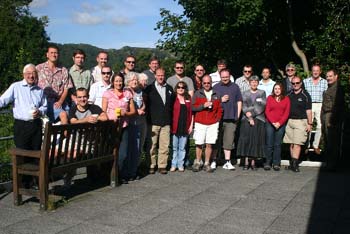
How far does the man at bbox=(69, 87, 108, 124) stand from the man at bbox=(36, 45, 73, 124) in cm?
14

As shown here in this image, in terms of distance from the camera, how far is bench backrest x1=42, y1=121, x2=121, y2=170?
19.1 ft

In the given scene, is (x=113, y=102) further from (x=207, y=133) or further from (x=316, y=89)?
(x=316, y=89)

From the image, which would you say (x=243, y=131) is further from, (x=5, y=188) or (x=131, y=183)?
(x=5, y=188)

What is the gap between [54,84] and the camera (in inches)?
283

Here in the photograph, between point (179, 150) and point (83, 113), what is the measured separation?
2212 millimetres

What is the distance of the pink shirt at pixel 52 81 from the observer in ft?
23.4

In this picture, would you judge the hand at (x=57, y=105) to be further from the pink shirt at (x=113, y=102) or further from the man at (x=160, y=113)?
the man at (x=160, y=113)

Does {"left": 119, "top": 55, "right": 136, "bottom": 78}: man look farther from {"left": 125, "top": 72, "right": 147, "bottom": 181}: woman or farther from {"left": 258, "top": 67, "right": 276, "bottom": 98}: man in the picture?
{"left": 258, "top": 67, "right": 276, "bottom": 98}: man

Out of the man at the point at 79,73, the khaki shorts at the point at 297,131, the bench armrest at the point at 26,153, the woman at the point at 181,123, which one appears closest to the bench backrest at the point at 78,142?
the bench armrest at the point at 26,153

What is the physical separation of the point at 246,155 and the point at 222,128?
0.67 m

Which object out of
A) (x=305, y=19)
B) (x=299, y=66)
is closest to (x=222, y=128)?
(x=299, y=66)

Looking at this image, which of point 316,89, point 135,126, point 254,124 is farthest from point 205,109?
point 316,89

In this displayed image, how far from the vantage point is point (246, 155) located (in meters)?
8.84

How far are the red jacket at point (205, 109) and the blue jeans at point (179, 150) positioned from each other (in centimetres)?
46
